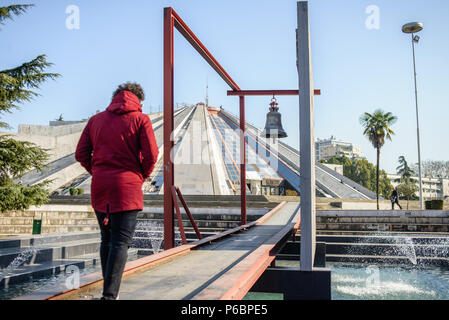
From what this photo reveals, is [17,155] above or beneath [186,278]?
above

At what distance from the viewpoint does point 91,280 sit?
2910mm

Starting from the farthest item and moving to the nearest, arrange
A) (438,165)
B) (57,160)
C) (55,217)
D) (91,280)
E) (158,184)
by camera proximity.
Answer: (438,165) < (57,160) < (158,184) < (55,217) < (91,280)

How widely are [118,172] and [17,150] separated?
7.72 m

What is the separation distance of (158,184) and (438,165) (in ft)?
206

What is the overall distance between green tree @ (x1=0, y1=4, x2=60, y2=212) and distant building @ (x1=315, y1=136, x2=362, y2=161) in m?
113

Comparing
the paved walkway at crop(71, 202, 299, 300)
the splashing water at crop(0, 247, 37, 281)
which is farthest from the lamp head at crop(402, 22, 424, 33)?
the splashing water at crop(0, 247, 37, 281)

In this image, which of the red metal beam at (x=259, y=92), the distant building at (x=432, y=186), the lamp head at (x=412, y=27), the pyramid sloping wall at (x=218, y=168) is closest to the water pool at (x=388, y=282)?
the red metal beam at (x=259, y=92)

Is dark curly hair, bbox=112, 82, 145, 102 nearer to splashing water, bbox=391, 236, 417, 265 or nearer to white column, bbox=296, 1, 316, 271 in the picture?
white column, bbox=296, 1, 316, 271

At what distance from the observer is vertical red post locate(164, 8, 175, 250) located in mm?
5234

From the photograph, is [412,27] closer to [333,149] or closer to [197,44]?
[197,44]

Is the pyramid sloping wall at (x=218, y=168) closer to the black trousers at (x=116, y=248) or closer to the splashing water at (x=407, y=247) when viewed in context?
the splashing water at (x=407, y=247)

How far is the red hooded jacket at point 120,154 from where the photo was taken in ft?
7.64
